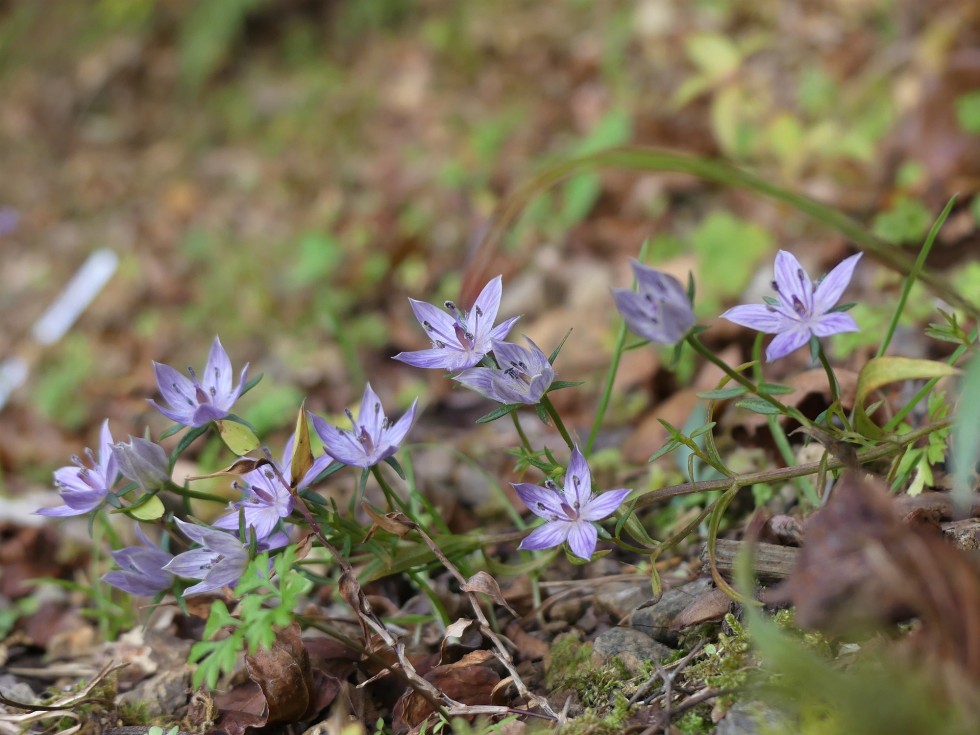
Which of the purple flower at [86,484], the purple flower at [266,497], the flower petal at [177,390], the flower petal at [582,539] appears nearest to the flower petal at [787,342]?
the flower petal at [582,539]

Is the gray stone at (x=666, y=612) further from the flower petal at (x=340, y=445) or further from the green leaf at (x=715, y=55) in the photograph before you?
the green leaf at (x=715, y=55)

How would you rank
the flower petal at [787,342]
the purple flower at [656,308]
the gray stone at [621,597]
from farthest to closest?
the gray stone at [621,597] → the flower petal at [787,342] → the purple flower at [656,308]

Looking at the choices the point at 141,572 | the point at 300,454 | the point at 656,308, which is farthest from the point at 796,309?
the point at 141,572

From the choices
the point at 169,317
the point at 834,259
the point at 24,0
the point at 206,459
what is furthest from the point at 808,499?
the point at 24,0

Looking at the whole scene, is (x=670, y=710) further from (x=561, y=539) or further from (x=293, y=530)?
(x=293, y=530)

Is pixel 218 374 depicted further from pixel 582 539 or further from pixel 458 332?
pixel 582 539

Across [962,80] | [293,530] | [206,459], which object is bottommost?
[206,459]
